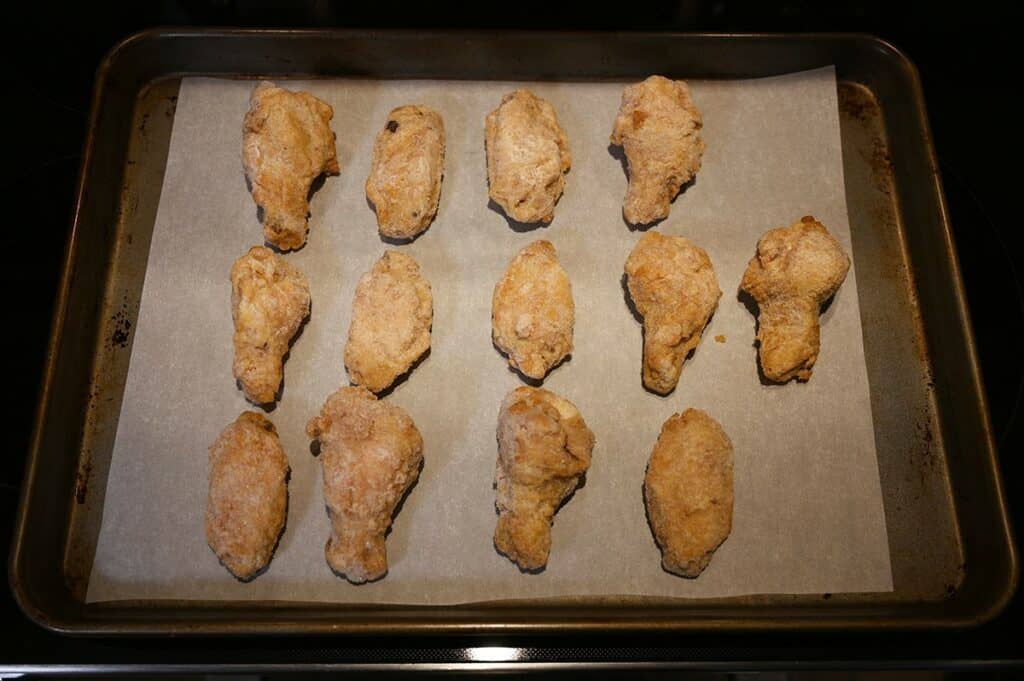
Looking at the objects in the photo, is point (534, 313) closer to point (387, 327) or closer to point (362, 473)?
point (387, 327)

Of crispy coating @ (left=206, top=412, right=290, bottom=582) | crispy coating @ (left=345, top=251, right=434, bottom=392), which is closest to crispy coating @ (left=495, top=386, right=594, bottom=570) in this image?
crispy coating @ (left=345, top=251, right=434, bottom=392)

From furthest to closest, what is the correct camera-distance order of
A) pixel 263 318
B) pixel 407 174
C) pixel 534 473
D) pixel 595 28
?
pixel 595 28, pixel 407 174, pixel 263 318, pixel 534 473

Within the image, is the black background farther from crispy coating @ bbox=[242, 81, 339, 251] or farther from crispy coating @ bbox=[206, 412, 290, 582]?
crispy coating @ bbox=[242, 81, 339, 251]

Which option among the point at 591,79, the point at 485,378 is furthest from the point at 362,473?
the point at 591,79

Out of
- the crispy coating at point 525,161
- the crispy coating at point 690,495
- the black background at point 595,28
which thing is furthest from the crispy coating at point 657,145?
the crispy coating at point 690,495

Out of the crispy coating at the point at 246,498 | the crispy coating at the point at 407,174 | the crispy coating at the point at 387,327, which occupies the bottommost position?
the crispy coating at the point at 246,498

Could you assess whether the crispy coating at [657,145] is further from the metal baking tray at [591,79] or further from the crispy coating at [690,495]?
the crispy coating at [690,495]
